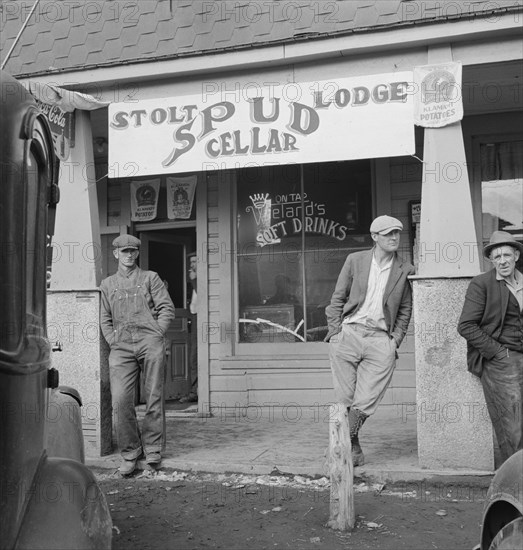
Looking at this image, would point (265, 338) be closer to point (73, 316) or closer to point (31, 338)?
point (73, 316)

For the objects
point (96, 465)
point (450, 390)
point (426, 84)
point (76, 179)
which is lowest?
point (96, 465)

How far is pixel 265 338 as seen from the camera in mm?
8953

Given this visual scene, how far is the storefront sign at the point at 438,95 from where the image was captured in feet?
19.7

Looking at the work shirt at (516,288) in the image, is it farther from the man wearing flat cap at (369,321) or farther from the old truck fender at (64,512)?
the old truck fender at (64,512)

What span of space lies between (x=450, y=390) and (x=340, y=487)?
1572 mm

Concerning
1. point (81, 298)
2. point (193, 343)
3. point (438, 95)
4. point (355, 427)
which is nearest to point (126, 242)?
point (81, 298)

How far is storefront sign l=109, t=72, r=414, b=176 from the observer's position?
6195mm

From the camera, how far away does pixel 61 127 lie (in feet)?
22.9

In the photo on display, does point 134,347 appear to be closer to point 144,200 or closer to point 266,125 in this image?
point 266,125

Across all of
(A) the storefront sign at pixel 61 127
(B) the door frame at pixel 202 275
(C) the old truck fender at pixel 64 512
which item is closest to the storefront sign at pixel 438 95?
(A) the storefront sign at pixel 61 127

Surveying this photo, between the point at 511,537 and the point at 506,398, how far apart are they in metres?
2.85

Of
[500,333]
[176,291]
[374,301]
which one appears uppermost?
[176,291]

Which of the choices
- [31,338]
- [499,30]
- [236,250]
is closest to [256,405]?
[236,250]

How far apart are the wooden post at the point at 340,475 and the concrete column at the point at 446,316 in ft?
4.06
